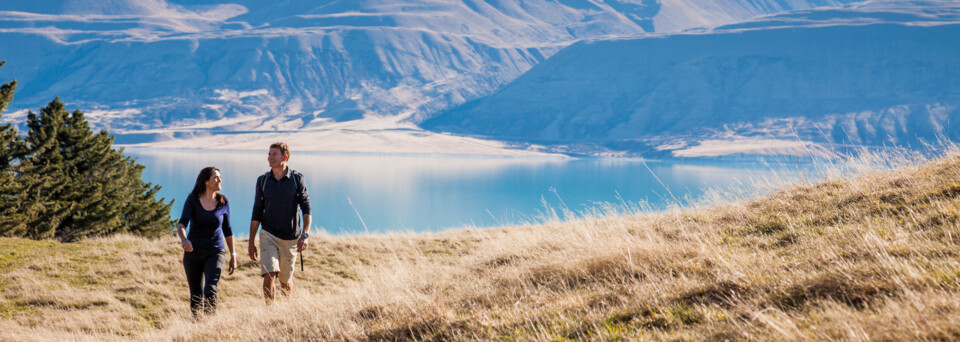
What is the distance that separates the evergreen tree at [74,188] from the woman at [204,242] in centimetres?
1752

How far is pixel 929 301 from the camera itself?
3.01 m

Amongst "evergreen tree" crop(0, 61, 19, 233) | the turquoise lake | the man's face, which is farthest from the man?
the turquoise lake

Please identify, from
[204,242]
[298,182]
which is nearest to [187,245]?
[204,242]

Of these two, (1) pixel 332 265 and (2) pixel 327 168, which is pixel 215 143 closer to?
(2) pixel 327 168

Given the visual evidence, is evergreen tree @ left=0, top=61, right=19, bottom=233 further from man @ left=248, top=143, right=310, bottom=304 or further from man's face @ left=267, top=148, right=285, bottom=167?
man's face @ left=267, top=148, right=285, bottom=167

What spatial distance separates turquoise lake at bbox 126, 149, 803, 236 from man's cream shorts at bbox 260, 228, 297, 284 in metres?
47.3

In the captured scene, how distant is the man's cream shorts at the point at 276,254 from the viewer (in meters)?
6.62

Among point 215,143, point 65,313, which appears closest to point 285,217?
point 65,313

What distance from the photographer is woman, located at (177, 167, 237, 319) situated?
6.26m

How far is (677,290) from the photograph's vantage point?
413cm

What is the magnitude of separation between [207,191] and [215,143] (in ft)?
646

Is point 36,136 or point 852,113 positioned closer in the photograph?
point 36,136

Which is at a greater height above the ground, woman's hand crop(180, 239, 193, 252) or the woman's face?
the woman's face

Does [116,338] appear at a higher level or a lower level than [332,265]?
higher
